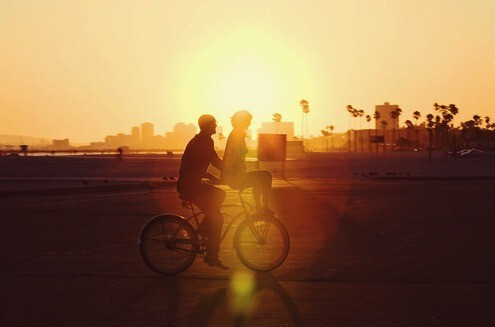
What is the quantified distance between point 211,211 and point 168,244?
70cm

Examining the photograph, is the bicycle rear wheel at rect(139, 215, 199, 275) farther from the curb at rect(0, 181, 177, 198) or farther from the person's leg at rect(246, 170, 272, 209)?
the curb at rect(0, 181, 177, 198)

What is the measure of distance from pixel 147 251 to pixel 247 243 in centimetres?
131

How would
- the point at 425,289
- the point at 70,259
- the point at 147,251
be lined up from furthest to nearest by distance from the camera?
the point at 70,259
the point at 147,251
the point at 425,289

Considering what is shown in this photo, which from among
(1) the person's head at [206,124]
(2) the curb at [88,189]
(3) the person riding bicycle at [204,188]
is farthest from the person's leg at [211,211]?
(2) the curb at [88,189]

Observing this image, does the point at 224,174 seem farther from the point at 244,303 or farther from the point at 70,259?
the point at 70,259

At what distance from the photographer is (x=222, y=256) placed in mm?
12016

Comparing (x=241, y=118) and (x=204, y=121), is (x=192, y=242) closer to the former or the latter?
(x=204, y=121)

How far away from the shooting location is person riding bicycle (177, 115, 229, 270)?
10047 millimetres

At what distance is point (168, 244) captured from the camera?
397 inches

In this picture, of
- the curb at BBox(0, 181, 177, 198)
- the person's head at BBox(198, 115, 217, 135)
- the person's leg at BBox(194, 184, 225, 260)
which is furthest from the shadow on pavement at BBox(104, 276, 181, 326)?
the curb at BBox(0, 181, 177, 198)

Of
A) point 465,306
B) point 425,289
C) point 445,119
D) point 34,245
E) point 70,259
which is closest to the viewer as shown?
point 465,306

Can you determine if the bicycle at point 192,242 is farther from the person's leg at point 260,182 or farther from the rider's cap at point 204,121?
the rider's cap at point 204,121

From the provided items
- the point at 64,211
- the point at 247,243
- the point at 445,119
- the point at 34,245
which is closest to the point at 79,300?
the point at 247,243

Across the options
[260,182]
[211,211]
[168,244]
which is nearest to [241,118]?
[260,182]
